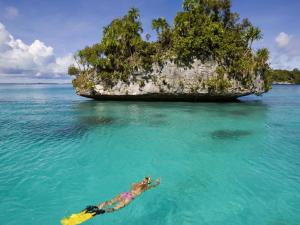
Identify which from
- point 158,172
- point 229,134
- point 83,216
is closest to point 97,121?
point 229,134

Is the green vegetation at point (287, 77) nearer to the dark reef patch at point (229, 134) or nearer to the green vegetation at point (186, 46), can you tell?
the green vegetation at point (186, 46)

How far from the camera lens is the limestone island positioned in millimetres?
29547

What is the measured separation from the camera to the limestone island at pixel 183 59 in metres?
29.5

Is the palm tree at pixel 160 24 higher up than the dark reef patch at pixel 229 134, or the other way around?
the palm tree at pixel 160 24

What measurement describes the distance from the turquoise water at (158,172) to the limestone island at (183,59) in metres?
15.0

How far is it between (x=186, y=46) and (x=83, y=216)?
26.5 meters

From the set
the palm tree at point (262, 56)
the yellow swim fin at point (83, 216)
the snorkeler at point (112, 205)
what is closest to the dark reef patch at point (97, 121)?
the snorkeler at point (112, 205)

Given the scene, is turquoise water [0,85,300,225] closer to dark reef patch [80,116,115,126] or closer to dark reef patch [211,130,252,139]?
dark reef patch [211,130,252,139]

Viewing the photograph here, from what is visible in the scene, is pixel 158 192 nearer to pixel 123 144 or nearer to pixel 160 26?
pixel 123 144

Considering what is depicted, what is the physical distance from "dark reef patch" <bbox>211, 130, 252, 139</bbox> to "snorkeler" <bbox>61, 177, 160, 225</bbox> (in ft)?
25.1

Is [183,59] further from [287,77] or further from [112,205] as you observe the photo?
[287,77]

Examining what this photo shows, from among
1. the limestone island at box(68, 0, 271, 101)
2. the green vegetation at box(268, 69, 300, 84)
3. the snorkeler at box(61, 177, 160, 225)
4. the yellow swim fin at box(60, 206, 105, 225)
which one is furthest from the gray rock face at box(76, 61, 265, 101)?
the green vegetation at box(268, 69, 300, 84)

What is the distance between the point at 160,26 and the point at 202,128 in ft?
66.6

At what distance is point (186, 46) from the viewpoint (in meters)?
29.1
